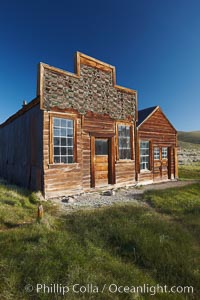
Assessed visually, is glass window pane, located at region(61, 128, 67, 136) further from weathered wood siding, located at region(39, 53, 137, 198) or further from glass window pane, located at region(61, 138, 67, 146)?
weathered wood siding, located at region(39, 53, 137, 198)

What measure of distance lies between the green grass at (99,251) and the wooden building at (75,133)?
2975 millimetres

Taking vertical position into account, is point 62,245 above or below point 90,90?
below

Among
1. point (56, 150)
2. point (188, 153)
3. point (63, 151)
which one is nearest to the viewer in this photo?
point (56, 150)

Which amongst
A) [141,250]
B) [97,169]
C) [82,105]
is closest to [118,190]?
[97,169]

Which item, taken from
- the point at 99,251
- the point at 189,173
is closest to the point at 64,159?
the point at 99,251

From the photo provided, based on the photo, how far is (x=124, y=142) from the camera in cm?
1139

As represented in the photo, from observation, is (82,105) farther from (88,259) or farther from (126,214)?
(88,259)

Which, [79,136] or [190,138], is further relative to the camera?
[190,138]

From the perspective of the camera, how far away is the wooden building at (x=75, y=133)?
834cm

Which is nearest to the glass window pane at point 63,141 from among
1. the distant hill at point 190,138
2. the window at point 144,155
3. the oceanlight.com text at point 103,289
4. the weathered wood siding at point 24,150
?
the weathered wood siding at point 24,150

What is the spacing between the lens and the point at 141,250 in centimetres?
377

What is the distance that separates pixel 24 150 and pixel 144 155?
7.85m

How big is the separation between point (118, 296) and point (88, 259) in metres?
0.91

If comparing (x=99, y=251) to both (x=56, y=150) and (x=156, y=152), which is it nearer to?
(x=56, y=150)
